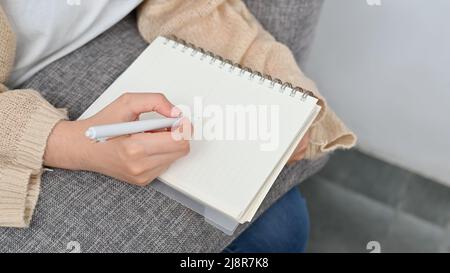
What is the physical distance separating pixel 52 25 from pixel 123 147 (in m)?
0.23

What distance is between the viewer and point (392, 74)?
950mm

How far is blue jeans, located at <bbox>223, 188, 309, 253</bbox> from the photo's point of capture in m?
0.79

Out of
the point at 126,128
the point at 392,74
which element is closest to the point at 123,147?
the point at 126,128

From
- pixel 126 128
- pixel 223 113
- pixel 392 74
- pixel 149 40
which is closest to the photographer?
pixel 126 128

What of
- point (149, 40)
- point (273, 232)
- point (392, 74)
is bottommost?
point (273, 232)

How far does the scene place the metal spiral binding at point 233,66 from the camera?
0.62 m

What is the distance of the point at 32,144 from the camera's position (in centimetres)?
58

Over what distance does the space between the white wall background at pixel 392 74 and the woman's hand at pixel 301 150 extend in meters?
0.33

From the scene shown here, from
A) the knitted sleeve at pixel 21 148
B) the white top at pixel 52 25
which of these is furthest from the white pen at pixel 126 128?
the white top at pixel 52 25

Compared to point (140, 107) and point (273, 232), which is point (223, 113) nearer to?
point (140, 107)

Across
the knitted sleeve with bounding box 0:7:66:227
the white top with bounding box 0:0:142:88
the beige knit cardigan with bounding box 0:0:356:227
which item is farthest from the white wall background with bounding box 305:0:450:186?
the knitted sleeve with bounding box 0:7:66:227

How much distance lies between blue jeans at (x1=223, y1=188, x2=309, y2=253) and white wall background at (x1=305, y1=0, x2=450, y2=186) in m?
0.32

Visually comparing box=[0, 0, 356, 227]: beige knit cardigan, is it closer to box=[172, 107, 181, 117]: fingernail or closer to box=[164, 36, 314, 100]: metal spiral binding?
box=[164, 36, 314, 100]: metal spiral binding

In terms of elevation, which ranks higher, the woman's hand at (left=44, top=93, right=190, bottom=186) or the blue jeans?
the woman's hand at (left=44, top=93, right=190, bottom=186)
